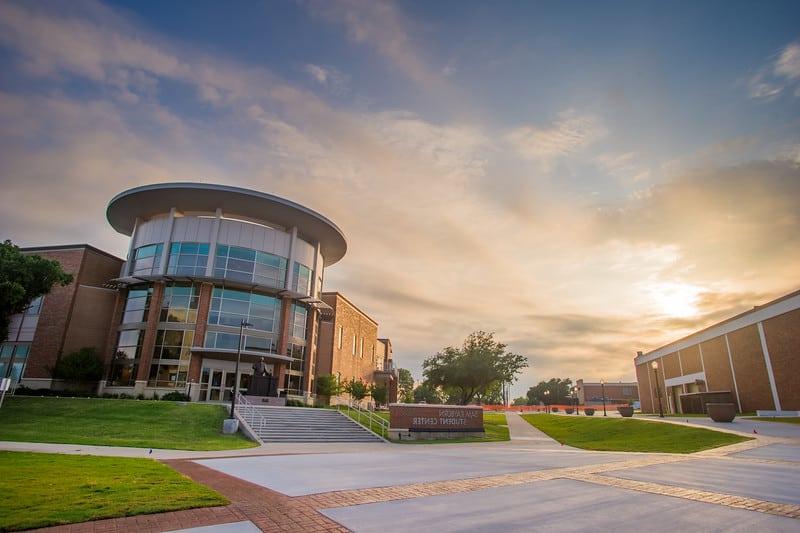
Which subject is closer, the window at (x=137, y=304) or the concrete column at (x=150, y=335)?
the concrete column at (x=150, y=335)

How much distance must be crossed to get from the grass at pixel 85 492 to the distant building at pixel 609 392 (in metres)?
122

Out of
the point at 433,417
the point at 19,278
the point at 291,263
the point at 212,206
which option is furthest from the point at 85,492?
the point at 212,206

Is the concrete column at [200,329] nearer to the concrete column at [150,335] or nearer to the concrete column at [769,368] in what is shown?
the concrete column at [150,335]

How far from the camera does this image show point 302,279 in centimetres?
4188

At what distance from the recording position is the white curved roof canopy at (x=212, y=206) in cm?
3738

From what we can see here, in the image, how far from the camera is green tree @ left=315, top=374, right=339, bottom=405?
4306cm

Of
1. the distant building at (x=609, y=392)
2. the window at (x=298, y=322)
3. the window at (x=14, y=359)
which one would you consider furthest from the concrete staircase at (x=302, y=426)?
the distant building at (x=609, y=392)

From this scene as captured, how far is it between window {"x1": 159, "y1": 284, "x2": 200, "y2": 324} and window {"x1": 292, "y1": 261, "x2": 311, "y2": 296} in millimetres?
8418

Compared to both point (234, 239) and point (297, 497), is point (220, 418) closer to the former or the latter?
point (234, 239)

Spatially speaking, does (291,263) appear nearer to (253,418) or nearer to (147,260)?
(147,260)

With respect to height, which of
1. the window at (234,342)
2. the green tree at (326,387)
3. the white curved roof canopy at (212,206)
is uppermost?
the white curved roof canopy at (212,206)

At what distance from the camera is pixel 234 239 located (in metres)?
38.0

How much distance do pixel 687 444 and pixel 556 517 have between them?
1617 cm

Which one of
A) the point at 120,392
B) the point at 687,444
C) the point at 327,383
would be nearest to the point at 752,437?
the point at 687,444
